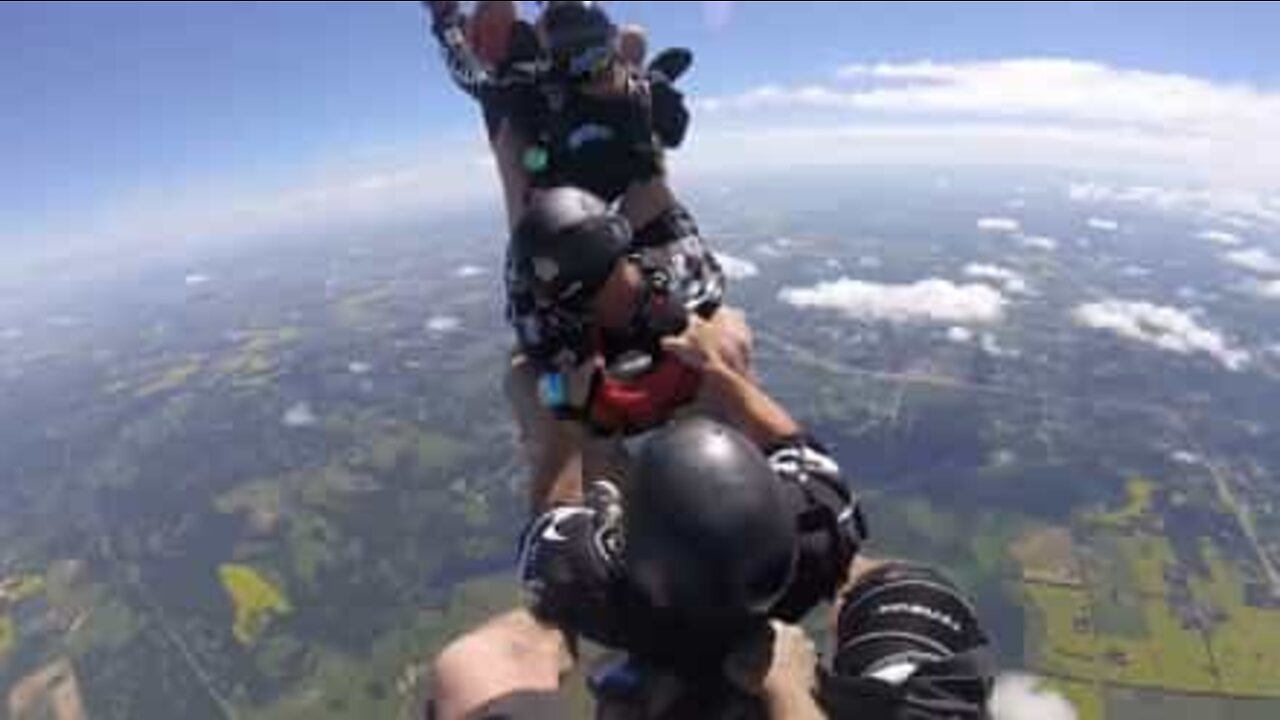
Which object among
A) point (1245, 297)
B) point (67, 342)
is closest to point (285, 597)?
point (1245, 297)

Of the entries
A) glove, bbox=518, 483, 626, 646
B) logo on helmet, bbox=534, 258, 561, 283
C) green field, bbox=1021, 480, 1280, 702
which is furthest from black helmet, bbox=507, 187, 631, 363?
green field, bbox=1021, 480, 1280, 702

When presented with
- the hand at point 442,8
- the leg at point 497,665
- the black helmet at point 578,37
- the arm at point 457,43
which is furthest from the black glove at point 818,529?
the hand at point 442,8

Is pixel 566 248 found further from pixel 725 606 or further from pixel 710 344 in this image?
pixel 725 606

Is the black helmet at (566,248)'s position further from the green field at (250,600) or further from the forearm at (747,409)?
the green field at (250,600)

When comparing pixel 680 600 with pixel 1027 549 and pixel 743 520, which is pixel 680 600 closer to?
pixel 743 520

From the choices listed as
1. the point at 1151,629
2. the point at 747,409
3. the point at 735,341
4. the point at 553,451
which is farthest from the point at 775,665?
the point at 1151,629

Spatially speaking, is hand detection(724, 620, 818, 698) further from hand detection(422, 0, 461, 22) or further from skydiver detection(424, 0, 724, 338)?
hand detection(422, 0, 461, 22)
